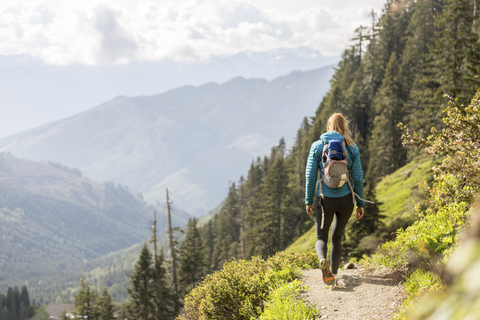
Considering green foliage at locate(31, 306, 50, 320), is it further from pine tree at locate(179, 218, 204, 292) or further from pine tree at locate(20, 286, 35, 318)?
pine tree at locate(179, 218, 204, 292)

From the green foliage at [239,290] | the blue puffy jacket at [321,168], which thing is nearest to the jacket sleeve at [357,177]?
the blue puffy jacket at [321,168]

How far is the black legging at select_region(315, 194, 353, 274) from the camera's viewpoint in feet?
19.0

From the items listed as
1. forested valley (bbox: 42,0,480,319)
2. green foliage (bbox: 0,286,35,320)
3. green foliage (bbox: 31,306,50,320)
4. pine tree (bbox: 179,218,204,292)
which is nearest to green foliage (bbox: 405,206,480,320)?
forested valley (bbox: 42,0,480,319)

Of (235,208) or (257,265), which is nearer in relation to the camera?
(257,265)

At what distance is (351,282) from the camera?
20.2 feet

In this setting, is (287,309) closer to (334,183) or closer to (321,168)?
(334,183)

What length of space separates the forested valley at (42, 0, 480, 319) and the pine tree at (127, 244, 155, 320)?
0.11 m

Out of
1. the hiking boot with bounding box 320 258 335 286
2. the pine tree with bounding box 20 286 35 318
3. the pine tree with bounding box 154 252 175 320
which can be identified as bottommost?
the pine tree with bounding box 20 286 35 318

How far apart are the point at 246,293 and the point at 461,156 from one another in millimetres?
4973

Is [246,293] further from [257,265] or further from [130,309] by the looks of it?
[130,309]

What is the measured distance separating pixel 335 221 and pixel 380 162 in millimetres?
40294

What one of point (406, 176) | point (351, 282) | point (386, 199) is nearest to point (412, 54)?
point (406, 176)

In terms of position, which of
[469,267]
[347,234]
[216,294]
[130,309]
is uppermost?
[469,267]

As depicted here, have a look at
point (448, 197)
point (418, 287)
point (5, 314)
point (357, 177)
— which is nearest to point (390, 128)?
point (448, 197)
